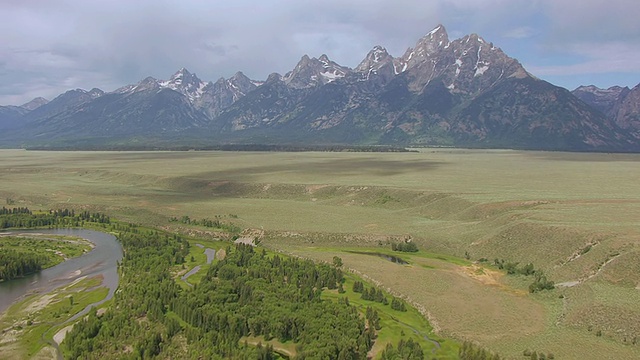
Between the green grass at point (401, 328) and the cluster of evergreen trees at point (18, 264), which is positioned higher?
the cluster of evergreen trees at point (18, 264)

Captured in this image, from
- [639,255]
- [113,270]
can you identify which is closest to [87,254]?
[113,270]

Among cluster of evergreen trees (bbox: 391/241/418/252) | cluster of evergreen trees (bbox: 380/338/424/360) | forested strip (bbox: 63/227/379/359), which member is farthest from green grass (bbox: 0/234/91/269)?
cluster of evergreen trees (bbox: 380/338/424/360)

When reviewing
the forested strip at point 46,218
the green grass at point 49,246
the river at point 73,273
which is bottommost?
the river at point 73,273

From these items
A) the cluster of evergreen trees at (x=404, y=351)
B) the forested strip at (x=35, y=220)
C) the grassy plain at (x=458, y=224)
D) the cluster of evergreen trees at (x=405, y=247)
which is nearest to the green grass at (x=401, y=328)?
the cluster of evergreen trees at (x=404, y=351)

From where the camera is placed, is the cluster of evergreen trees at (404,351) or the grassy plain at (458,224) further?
the grassy plain at (458,224)

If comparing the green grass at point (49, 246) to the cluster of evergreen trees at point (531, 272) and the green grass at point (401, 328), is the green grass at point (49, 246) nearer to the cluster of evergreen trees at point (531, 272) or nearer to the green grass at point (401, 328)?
the green grass at point (401, 328)

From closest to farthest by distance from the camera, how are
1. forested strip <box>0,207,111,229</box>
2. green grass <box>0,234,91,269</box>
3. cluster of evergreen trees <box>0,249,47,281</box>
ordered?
cluster of evergreen trees <box>0,249,47,281</box>
green grass <box>0,234,91,269</box>
forested strip <box>0,207,111,229</box>

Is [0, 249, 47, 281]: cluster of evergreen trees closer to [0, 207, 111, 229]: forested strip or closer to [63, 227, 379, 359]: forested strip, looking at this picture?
[63, 227, 379, 359]: forested strip
